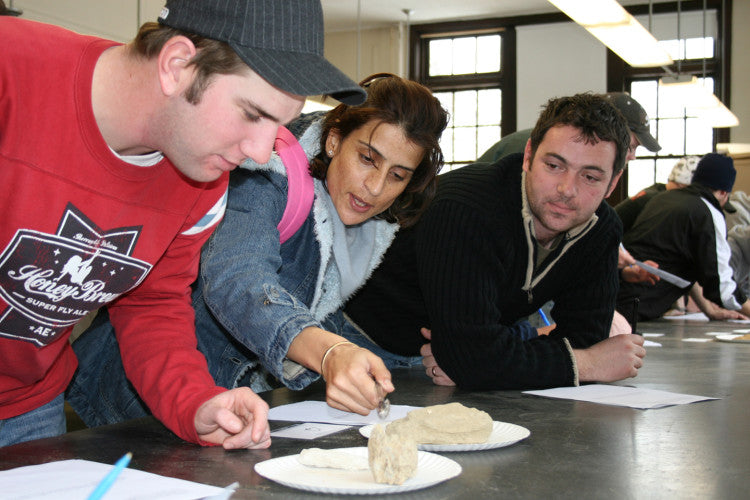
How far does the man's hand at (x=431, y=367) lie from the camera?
5.79ft

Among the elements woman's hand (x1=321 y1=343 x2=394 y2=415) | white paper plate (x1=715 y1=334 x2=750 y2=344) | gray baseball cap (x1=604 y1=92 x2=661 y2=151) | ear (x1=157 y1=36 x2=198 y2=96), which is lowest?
white paper plate (x1=715 y1=334 x2=750 y2=344)

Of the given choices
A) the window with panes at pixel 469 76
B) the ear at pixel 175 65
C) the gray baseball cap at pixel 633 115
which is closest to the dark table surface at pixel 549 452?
the ear at pixel 175 65

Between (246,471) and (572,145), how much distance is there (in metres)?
1.32

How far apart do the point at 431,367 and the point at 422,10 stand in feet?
26.2

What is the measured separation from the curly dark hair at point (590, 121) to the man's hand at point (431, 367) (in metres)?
0.54

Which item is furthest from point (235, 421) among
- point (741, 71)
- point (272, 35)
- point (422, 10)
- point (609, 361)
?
point (422, 10)

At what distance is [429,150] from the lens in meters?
1.71

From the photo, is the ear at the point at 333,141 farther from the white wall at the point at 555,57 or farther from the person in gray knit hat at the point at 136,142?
the white wall at the point at 555,57

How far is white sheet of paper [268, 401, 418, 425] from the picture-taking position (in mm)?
1293

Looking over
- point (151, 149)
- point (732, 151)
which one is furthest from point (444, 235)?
point (732, 151)

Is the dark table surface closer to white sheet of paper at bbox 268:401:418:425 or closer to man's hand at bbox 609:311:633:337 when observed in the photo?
white sheet of paper at bbox 268:401:418:425

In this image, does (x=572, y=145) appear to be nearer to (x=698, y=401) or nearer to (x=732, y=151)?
(x=698, y=401)

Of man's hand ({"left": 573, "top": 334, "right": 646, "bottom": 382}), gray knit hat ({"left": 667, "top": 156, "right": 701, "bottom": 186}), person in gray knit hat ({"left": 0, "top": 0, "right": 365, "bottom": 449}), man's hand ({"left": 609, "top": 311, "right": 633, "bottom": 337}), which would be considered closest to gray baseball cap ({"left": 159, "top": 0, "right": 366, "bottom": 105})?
person in gray knit hat ({"left": 0, "top": 0, "right": 365, "bottom": 449})

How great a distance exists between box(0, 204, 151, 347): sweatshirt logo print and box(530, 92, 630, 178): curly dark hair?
46.6 inches
